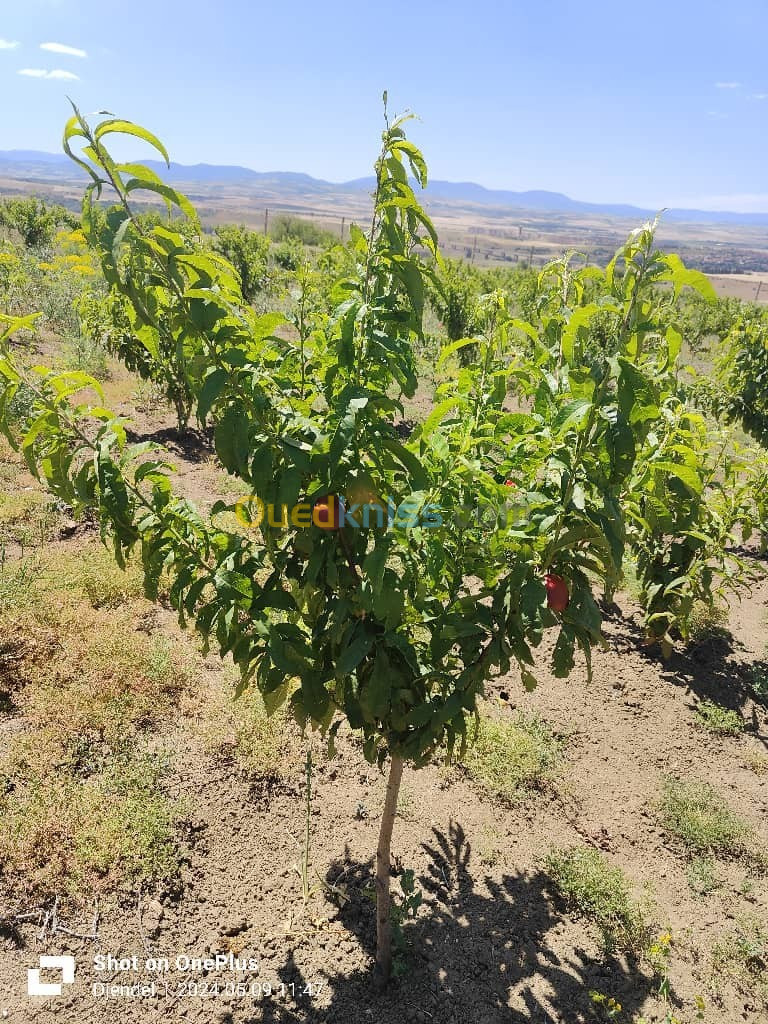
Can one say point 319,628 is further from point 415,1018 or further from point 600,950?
point 600,950

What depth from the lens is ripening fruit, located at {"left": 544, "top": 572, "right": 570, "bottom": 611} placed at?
1648 millimetres

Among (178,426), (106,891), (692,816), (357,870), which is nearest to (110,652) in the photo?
(106,891)

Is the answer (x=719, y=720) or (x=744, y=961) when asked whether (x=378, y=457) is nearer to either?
(x=744, y=961)

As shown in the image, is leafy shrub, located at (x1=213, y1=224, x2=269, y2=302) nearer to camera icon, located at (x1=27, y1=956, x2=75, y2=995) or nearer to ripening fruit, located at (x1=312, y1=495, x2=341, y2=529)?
camera icon, located at (x1=27, y1=956, x2=75, y2=995)

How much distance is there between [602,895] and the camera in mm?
2975

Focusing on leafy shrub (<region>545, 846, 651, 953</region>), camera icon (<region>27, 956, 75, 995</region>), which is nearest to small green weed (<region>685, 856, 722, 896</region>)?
leafy shrub (<region>545, 846, 651, 953</region>)

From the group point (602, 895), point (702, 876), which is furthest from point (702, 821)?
point (602, 895)

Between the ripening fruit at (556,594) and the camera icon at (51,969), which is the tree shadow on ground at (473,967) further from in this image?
the ripening fruit at (556,594)

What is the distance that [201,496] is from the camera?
22.1ft

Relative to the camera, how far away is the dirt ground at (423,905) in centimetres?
253

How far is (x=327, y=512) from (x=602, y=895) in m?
2.61

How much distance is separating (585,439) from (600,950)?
2.55 meters

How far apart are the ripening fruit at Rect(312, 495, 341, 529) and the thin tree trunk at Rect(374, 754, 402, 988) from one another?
1.10 metres

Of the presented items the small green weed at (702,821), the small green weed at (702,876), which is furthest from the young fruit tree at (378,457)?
the small green weed at (702,821)
